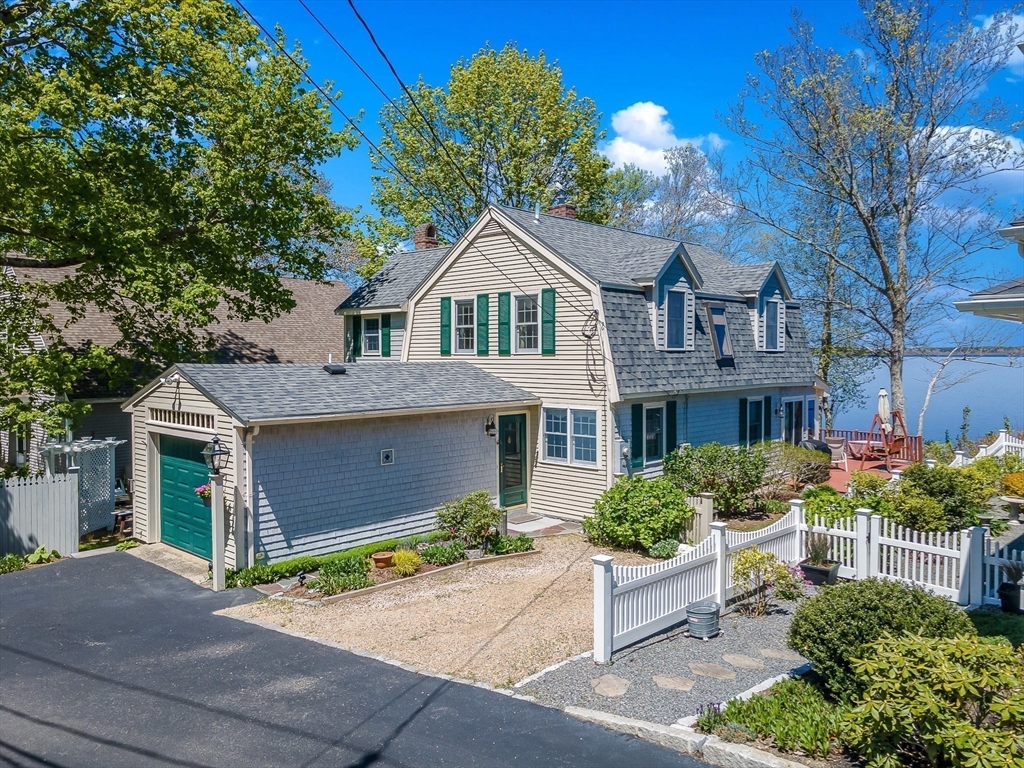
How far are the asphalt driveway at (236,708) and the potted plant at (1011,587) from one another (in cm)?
653

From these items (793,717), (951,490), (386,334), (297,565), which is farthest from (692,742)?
(386,334)

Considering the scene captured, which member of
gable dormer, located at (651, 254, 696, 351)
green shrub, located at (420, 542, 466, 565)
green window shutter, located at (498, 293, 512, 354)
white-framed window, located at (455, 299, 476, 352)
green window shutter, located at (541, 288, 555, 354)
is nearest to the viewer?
green shrub, located at (420, 542, 466, 565)

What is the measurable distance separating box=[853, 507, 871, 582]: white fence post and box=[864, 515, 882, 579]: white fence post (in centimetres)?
5

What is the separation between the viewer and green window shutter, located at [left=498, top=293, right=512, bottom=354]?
19.0 m

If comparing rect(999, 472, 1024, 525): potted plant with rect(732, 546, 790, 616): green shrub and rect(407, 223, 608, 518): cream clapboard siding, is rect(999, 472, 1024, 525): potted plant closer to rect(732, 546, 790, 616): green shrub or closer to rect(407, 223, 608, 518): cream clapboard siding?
rect(732, 546, 790, 616): green shrub

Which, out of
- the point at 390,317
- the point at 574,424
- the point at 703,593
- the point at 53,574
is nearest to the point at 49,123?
the point at 390,317

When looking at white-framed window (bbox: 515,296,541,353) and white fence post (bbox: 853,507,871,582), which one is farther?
white-framed window (bbox: 515,296,541,353)

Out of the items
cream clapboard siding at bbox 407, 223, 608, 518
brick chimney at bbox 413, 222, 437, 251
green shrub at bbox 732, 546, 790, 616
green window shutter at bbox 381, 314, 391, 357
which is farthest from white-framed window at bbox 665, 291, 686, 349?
brick chimney at bbox 413, 222, 437, 251

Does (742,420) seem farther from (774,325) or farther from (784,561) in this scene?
(784,561)

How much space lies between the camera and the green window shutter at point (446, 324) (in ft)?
67.3

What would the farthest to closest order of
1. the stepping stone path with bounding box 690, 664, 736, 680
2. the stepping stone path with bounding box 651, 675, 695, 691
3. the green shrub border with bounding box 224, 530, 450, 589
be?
the green shrub border with bounding box 224, 530, 450, 589 → the stepping stone path with bounding box 690, 664, 736, 680 → the stepping stone path with bounding box 651, 675, 695, 691

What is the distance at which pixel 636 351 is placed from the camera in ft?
57.5

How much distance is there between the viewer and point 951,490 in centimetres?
1473

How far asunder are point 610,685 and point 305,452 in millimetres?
7822
